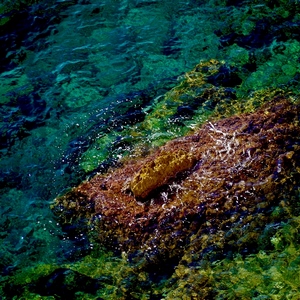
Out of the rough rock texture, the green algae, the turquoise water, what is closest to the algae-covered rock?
the rough rock texture

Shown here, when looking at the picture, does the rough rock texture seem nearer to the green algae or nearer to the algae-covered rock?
the algae-covered rock

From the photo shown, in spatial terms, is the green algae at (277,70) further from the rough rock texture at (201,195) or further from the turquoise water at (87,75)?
the rough rock texture at (201,195)

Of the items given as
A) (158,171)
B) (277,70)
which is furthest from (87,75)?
(158,171)

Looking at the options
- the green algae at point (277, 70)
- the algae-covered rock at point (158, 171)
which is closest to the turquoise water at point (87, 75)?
the green algae at point (277, 70)

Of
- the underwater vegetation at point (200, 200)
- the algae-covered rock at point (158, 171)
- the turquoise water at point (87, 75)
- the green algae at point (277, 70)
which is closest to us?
the underwater vegetation at point (200, 200)

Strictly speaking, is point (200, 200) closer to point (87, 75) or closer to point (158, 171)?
point (158, 171)

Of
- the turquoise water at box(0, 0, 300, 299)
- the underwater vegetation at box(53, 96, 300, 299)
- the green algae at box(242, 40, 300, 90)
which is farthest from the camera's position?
the green algae at box(242, 40, 300, 90)
